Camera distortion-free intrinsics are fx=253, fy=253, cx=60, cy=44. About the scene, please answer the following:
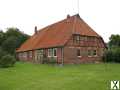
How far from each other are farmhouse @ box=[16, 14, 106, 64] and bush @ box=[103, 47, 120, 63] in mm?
908

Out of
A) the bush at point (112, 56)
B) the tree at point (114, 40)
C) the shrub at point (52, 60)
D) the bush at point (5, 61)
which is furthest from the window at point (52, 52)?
the tree at point (114, 40)

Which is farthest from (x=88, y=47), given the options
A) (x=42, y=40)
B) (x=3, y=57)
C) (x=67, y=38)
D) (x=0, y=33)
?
(x=0, y=33)

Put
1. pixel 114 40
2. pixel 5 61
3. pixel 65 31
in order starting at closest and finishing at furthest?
1. pixel 5 61
2. pixel 65 31
3. pixel 114 40

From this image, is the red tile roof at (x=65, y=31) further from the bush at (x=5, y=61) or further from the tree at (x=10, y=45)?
the tree at (x=10, y=45)

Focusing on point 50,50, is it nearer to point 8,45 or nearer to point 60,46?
point 60,46

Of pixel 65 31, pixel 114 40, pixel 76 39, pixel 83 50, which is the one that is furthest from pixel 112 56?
pixel 114 40

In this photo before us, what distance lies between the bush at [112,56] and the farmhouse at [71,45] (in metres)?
0.91

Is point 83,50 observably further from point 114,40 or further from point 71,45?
point 114,40

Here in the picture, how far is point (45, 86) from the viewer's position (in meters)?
16.6

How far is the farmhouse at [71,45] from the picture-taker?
3997 centimetres

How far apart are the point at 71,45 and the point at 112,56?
8.69m

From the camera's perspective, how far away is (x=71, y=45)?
4012 centimetres

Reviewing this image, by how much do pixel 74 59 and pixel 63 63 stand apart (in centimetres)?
221

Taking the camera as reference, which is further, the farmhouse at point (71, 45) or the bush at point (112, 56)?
the bush at point (112, 56)
